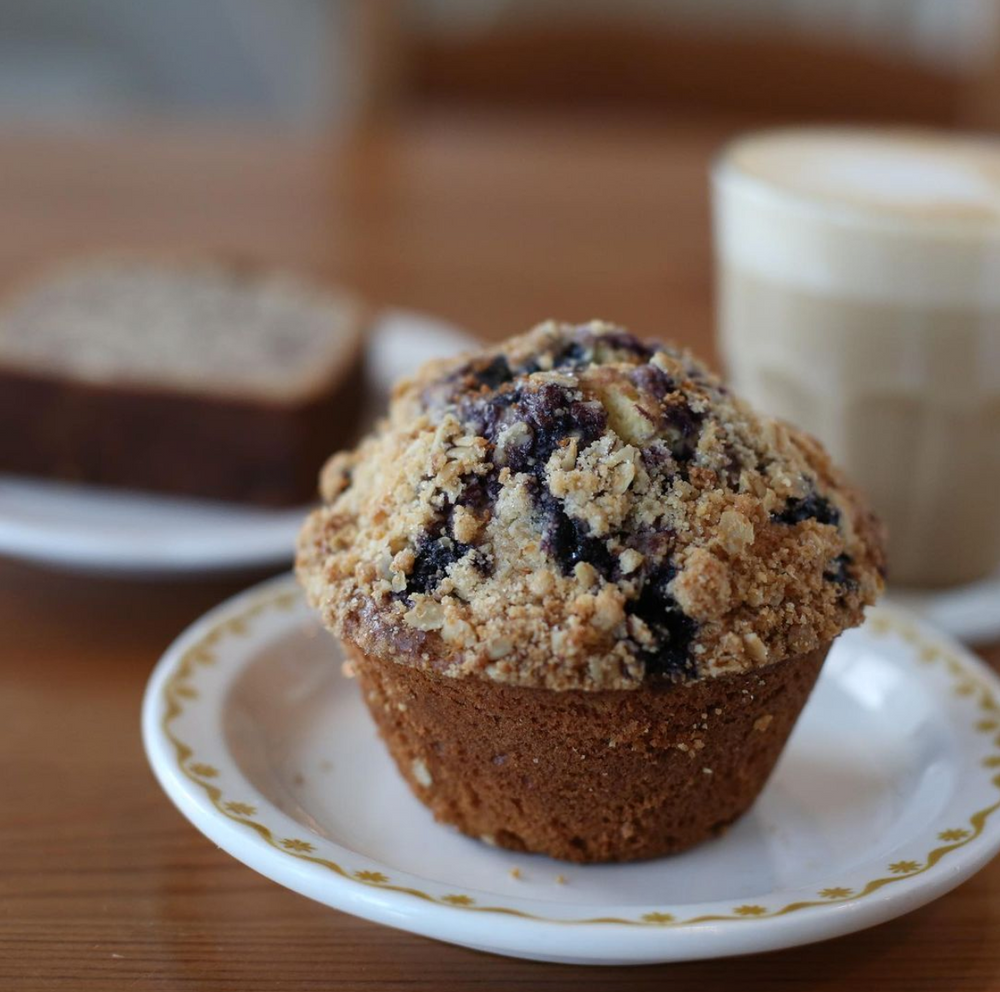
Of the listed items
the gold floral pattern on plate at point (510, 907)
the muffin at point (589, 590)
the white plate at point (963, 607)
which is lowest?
the white plate at point (963, 607)

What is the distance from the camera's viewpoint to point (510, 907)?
81cm

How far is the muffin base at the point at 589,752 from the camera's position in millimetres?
908

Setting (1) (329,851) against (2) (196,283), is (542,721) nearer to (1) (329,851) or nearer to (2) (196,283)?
(1) (329,851)

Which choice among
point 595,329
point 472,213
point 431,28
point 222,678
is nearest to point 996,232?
point 595,329

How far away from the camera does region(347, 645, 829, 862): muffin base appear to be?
0.91 meters

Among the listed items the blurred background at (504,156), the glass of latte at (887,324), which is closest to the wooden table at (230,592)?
the blurred background at (504,156)

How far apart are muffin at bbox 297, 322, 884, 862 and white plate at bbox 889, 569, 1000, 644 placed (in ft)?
1.31

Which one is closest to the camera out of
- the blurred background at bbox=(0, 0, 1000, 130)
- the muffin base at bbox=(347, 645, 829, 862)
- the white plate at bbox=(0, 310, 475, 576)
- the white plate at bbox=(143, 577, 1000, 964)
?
the white plate at bbox=(143, 577, 1000, 964)

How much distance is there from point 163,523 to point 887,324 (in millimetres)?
924

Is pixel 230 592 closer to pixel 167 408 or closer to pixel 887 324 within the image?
pixel 167 408

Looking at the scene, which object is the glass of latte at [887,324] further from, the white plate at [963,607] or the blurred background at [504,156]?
the blurred background at [504,156]

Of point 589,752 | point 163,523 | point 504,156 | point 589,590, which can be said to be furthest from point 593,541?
point 504,156

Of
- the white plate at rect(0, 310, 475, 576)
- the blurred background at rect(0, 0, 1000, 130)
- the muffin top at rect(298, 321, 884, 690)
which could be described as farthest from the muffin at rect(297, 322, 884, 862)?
the blurred background at rect(0, 0, 1000, 130)

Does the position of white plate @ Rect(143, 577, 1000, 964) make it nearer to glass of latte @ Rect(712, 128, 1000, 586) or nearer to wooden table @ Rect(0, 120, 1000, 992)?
wooden table @ Rect(0, 120, 1000, 992)
